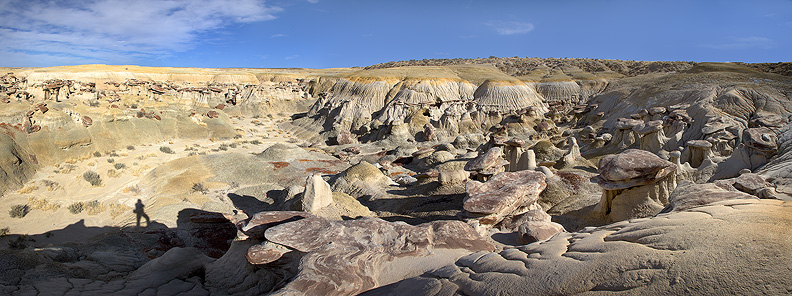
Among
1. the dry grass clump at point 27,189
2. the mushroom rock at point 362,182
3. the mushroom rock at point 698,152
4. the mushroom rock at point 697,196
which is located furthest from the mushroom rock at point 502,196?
the dry grass clump at point 27,189

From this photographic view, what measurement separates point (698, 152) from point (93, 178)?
83.0 feet

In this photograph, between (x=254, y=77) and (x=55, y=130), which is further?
(x=254, y=77)

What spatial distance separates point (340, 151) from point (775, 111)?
94.7 ft

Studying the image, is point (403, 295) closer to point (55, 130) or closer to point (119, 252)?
point (119, 252)

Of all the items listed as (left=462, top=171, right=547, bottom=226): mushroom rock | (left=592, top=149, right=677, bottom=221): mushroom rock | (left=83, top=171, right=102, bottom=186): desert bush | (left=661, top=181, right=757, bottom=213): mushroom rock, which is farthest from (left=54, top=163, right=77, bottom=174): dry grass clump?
(left=661, top=181, right=757, bottom=213): mushroom rock

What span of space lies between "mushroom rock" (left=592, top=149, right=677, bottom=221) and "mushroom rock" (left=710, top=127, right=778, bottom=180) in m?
4.16

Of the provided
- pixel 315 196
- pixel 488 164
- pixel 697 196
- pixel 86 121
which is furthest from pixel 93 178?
pixel 697 196

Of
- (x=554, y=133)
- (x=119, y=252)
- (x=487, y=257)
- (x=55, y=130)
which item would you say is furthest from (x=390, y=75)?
(x=487, y=257)

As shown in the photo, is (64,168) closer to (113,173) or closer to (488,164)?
(113,173)

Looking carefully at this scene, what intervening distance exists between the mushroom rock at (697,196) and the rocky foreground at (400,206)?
0.20 feet

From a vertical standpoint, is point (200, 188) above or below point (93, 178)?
below

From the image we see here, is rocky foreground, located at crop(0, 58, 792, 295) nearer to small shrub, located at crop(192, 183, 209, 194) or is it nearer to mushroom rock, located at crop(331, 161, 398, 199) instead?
mushroom rock, located at crop(331, 161, 398, 199)

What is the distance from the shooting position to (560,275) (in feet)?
10.9

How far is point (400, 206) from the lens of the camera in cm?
1315
